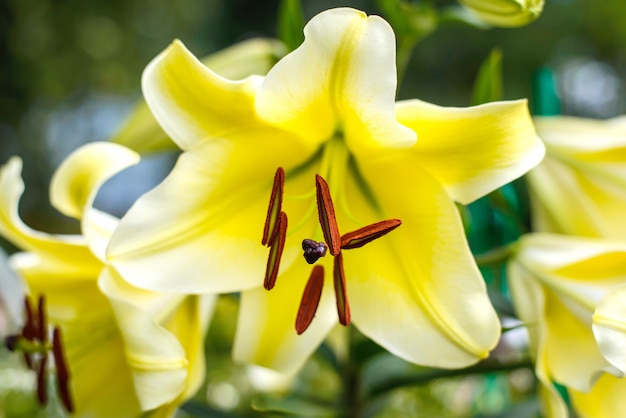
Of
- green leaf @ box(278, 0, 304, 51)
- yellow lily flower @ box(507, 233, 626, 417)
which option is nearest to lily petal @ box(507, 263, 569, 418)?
yellow lily flower @ box(507, 233, 626, 417)

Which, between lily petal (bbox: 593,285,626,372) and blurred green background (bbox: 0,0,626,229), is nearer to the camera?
lily petal (bbox: 593,285,626,372)

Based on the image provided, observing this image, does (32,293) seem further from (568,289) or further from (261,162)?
(568,289)

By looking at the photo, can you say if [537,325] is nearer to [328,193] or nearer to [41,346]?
[328,193]

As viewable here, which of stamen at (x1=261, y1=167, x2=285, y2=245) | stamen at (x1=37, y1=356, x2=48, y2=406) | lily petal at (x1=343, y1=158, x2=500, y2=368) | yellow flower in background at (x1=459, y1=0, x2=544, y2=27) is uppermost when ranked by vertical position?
yellow flower in background at (x1=459, y1=0, x2=544, y2=27)

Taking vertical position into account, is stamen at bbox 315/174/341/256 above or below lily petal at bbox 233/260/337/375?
above

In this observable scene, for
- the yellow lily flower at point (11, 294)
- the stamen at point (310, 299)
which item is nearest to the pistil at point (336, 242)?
the stamen at point (310, 299)

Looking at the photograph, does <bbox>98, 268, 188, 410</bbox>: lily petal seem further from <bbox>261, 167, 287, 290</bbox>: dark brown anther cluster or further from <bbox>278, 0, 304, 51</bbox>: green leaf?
<bbox>278, 0, 304, 51</bbox>: green leaf

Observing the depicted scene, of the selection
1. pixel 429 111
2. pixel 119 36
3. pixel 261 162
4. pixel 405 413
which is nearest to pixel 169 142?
pixel 261 162
